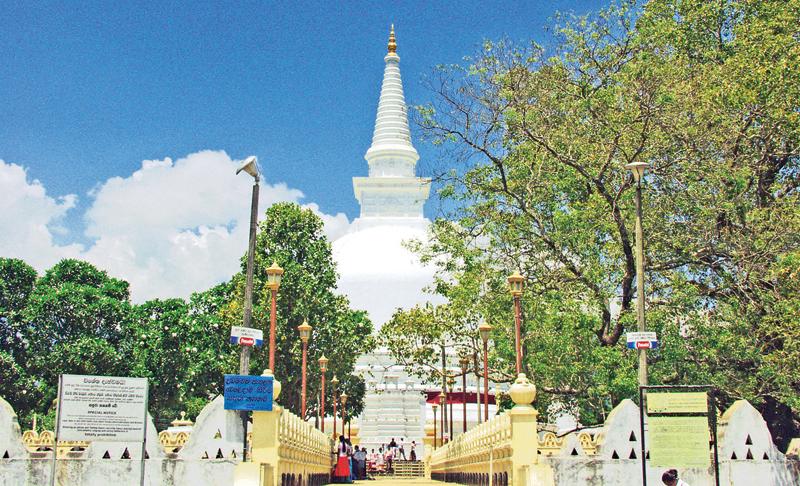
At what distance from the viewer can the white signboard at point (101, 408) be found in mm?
13039

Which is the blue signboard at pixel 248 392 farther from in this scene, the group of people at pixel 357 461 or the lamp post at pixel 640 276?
the group of people at pixel 357 461

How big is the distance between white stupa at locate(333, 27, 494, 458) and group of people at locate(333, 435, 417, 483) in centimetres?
445

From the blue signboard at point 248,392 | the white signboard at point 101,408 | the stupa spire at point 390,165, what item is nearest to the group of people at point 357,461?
the blue signboard at point 248,392

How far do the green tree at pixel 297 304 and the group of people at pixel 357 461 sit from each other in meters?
4.43

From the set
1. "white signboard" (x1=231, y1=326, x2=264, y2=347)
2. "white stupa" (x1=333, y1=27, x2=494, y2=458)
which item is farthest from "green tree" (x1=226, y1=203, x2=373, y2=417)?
"white signboard" (x1=231, y1=326, x2=264, y2=347)

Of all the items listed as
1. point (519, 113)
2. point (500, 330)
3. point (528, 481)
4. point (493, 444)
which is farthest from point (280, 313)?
point (528, 481)

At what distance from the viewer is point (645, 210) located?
24688 mm

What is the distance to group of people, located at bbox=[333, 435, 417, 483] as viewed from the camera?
99.3 ft

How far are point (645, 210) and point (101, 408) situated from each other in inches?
659

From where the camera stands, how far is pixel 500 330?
28.5 meters

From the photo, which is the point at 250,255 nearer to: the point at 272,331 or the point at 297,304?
the point at 272,331

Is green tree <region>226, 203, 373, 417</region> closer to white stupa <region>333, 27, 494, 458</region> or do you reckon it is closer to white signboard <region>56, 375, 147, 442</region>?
white stupa <region>333, 27, 494, 458</region>

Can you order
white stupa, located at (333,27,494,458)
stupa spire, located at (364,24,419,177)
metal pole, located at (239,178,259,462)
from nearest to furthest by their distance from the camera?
1. metal pole, located at (239,178,259,462)
2. white stupa, located at (333,27,494,458)
3. stupa spire, located at (364,24,419,177)

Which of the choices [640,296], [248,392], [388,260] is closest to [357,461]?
[640,296]
